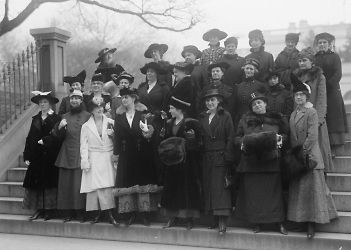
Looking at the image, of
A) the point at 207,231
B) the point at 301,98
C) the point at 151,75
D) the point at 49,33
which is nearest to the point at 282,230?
the point at 207,231

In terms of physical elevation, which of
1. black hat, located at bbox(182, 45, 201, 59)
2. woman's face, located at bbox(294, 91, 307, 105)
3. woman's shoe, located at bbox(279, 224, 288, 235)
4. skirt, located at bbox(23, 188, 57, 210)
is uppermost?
black hat, located at bbox(182, 45, 201, 59)

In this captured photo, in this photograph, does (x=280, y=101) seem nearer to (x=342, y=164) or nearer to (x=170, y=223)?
(x=342, y=164)

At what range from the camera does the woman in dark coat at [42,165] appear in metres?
7.47

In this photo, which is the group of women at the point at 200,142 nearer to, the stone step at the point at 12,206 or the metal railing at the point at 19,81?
the stone step at the point at 12,206

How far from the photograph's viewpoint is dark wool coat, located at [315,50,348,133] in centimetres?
746

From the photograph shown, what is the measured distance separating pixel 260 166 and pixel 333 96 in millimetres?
2213

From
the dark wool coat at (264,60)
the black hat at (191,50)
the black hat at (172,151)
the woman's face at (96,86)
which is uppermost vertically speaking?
the black hat at (191,50)

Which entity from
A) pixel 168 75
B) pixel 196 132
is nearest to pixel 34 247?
pixel 196 132

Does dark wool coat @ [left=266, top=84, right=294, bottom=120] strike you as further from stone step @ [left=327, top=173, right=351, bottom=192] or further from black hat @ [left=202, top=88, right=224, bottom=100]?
stone step @ [left=327, top=173, right=351, bottom=192]

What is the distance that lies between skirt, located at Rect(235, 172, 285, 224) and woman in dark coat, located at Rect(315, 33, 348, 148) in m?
1.87

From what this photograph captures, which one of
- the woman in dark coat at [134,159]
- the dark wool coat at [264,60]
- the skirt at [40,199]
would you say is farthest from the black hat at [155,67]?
the skirt at [40,199]

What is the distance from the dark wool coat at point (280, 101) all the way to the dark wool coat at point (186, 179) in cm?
125

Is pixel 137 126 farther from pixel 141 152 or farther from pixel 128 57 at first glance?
pixel 128 57

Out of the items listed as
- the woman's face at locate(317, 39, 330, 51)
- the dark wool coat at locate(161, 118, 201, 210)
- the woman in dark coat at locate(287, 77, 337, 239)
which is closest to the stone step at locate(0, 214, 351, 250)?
the woman in dark coat at locate(287, 77, 337, 239)
